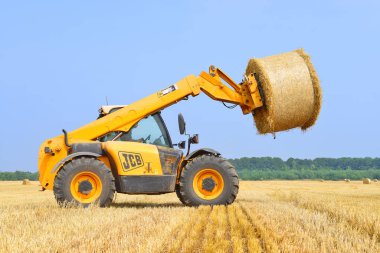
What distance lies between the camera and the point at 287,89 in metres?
9.81

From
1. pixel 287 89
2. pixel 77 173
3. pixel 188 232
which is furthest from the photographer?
pixel 287 89

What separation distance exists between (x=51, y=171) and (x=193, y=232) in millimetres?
4673

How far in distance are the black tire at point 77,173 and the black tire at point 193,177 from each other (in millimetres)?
1445

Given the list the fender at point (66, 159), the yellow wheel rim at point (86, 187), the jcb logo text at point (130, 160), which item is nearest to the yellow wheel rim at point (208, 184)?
the jcb logo text at point (130, 160)

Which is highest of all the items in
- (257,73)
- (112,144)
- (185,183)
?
(257,73)

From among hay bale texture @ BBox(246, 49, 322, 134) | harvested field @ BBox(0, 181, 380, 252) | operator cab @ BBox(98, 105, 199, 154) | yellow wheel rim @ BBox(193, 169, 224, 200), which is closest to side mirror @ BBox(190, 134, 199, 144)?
operator cab @ BBox(98, 105, 199, 154)

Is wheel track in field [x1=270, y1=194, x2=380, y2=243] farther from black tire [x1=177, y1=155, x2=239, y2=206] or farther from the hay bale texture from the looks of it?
the hay bale texture

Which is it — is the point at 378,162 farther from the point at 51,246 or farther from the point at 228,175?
the point at 51,246

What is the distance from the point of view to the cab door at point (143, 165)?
9.27 meters

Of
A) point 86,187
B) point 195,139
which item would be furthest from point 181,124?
point 86,187

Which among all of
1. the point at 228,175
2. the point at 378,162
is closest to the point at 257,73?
the point at 228,175

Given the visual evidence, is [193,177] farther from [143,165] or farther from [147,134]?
[147,134]

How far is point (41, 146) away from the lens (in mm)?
9750

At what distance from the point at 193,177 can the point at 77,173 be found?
227 centimetres
